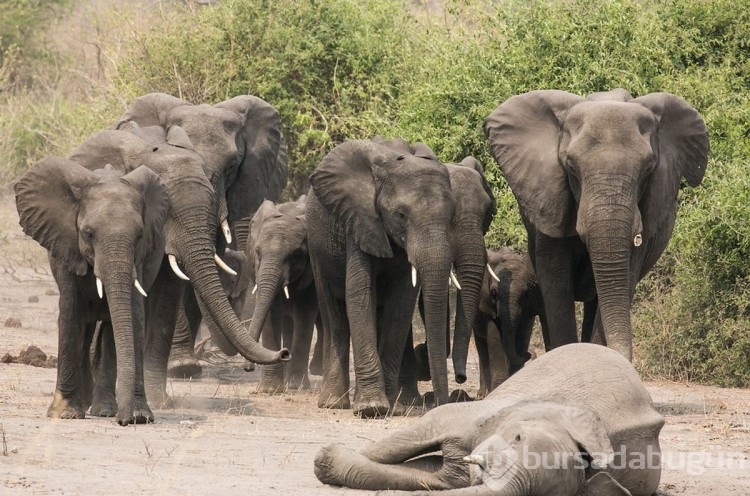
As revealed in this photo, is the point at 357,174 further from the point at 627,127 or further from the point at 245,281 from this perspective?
the point at 245,281

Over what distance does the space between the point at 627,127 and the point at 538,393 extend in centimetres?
372

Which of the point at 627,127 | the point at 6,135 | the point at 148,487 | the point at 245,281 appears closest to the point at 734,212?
the point at 627,127

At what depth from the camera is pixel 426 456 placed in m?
7.21

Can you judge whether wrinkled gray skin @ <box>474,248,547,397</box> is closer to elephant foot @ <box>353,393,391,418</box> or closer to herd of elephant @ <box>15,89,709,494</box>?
herd of elephant @ <box>15,89,709,494</box>

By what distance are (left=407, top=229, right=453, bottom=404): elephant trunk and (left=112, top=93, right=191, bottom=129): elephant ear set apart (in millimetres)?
3663

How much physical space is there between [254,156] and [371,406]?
417 cm

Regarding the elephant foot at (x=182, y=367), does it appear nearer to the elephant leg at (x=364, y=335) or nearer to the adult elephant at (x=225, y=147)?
the adult elephant at (x=225, y=147)

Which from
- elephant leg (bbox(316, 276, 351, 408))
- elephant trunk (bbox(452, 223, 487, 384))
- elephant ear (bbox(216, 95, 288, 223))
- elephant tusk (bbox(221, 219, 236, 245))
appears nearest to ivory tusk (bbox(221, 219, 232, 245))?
elephant tusk (bbox(221, 219, 236, 245))

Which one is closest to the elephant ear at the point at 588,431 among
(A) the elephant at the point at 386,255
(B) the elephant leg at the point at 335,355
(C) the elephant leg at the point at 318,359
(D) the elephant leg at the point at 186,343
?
(A) the elephant at the point at 386,255

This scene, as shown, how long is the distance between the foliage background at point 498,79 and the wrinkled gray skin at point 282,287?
8.52 ft

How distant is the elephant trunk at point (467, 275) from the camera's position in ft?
38.7

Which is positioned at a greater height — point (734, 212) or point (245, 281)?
point (734, 212)

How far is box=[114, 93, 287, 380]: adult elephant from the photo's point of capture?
1352 centimetres

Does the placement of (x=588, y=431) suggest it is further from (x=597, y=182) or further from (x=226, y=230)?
(x=226, y=230)
